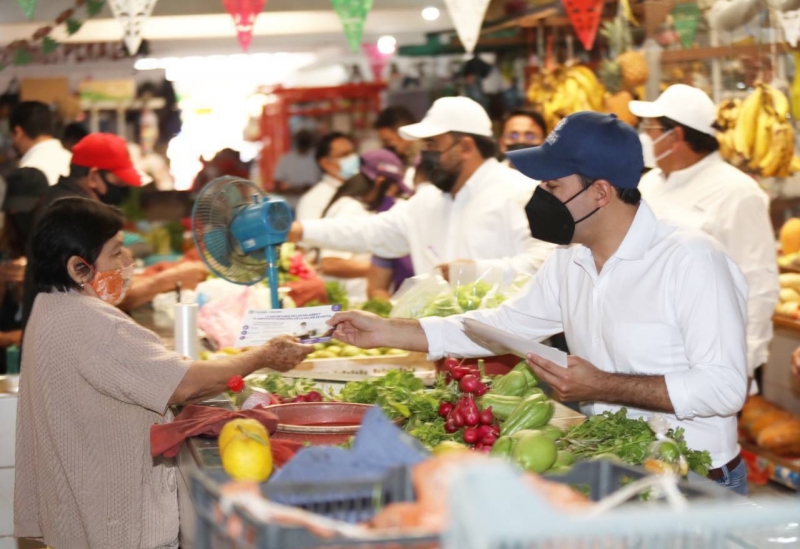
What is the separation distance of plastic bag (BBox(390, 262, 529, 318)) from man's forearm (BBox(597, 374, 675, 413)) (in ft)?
4.48

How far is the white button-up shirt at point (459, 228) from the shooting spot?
5.58m

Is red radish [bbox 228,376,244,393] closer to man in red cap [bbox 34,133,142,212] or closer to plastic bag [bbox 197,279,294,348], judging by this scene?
plastic bag [bbox 197,279,294,348]

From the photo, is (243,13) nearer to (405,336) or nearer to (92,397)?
(405,336)

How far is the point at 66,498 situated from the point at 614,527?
243cm

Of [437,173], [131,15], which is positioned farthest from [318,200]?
[437,173]

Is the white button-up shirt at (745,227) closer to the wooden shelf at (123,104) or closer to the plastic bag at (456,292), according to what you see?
the plastic bag at (456,292)

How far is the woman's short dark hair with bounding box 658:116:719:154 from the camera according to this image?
19.5 ft

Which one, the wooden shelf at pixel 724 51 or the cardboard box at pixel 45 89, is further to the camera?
the cardboard box at pixel 45 89

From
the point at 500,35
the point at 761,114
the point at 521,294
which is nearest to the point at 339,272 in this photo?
the point at 761,114

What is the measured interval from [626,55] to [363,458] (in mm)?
7130

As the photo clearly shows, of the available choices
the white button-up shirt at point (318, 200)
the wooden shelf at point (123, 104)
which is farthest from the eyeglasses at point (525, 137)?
the wooden shelf at point (123, 104)

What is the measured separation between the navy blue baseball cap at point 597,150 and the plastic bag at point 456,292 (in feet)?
4.05

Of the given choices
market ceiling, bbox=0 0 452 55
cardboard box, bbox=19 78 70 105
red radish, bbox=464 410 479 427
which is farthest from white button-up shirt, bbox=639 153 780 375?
cardboard box, bbox=19 78 70 105

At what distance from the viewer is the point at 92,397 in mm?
3330
